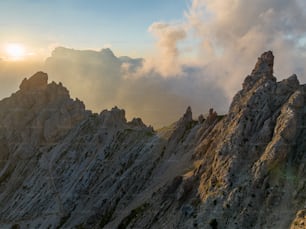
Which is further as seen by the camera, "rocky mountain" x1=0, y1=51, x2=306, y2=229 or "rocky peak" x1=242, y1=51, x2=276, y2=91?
"rocky peak" x1=242, y1=51, x2=276, y2=91

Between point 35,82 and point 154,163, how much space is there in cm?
7792

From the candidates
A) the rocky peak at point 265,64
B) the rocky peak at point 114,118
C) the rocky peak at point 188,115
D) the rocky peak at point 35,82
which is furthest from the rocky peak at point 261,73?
the rocky peak at point 35,82

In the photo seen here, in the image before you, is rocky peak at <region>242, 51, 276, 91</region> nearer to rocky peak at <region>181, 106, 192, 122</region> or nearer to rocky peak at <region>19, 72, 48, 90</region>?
rocky peak at <region>181, 106, 192, 122</region>

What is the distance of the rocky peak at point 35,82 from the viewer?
576ft

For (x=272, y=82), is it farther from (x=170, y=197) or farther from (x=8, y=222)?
(x=8, y=222)

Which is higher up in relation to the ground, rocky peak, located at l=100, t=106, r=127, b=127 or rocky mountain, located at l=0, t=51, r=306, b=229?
rocky peak, located at l=100, t=106, r=127, b=127

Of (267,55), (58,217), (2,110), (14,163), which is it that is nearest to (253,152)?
(267,55)

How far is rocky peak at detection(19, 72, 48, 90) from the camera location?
176 metres

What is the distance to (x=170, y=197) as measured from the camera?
95875 millimetres

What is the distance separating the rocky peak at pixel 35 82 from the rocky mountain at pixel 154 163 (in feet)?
1.33

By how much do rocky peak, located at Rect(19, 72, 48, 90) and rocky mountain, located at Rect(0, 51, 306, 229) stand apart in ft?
1.33

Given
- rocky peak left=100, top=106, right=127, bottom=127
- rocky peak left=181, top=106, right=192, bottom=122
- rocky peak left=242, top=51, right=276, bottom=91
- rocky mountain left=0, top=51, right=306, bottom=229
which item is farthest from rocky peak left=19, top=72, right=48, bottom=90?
rocky peak left=242, top=51, right=276, bottom=91

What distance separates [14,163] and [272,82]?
92.9m

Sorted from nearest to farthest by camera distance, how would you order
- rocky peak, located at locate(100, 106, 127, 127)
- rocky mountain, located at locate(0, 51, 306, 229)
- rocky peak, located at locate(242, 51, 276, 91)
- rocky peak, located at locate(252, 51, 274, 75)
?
rocky mountain, located at locate(0, 51, 306, 229)
rocky peak, located at locate(242, 51, 276, 91)
rocky peak, located at locate(252, 51, 274, 75)
rocky peak, located at locate(100, 106, 127, 127)
